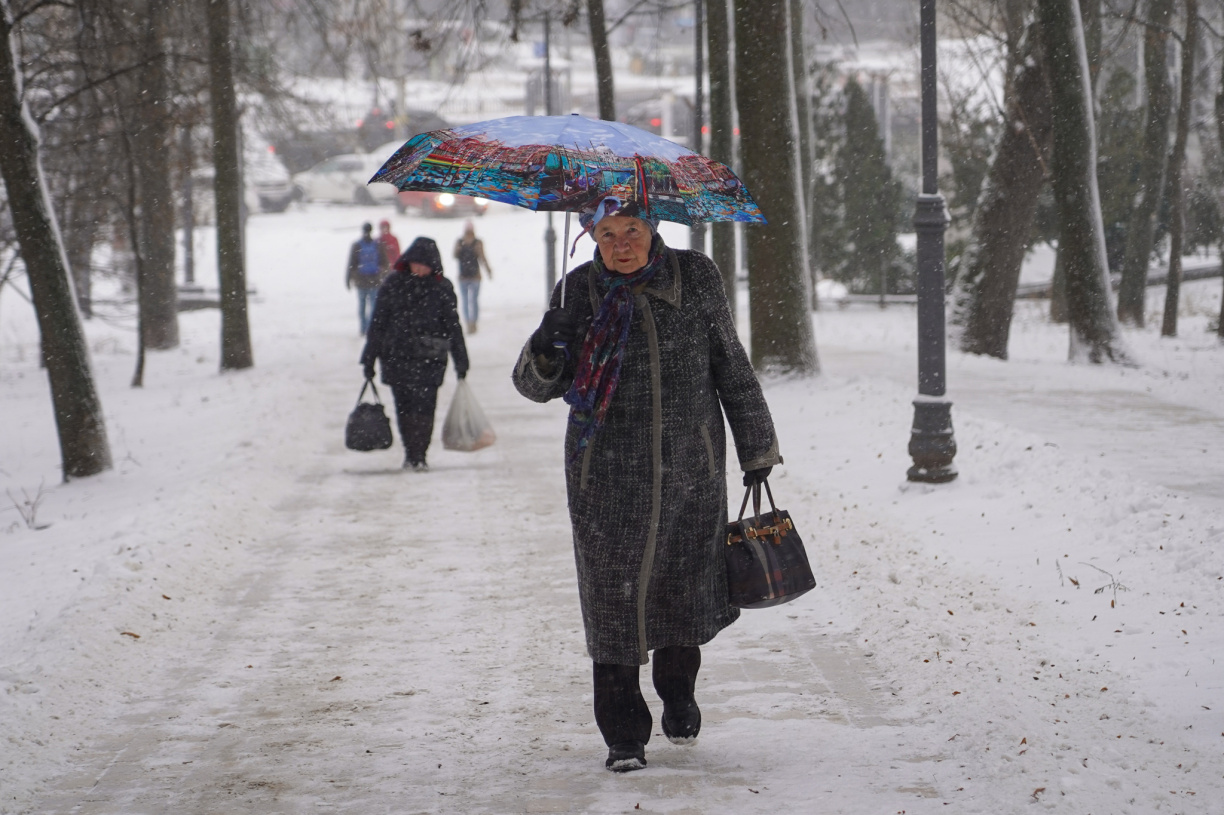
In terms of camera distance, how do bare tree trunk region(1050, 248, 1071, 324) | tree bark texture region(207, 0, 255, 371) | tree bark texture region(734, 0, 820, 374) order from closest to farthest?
1. tree bark texture region(734, 0, 820, 374)
2. tree bark texture region(207, 0, 255, 371)
3. bare tree trunk region(1050, 248, 1071, 324)

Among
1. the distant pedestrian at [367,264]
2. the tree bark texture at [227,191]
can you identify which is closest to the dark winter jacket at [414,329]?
the tree bark texture at [227,191]

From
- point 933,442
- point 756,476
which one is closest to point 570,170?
A: point 756,476

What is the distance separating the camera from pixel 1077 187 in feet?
49.9

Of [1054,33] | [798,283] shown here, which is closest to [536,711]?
Answer: [798,283]

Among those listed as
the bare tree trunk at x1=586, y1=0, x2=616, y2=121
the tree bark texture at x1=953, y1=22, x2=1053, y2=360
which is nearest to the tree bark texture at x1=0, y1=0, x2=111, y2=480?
the bare tree trunk at x1=586, y1=0, x2=616, y2=121

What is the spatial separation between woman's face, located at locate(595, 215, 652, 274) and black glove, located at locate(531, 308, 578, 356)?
0.24 meters

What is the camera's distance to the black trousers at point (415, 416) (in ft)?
33.0

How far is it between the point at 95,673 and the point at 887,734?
322 cm

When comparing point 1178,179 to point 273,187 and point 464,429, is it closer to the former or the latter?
point 464,429

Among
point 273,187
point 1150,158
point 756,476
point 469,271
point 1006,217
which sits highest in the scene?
point 273,187

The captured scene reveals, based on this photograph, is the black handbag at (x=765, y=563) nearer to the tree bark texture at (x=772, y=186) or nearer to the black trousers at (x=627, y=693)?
the black trousers at (x=627, y=693)

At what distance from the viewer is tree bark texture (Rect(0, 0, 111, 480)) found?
33.6ft

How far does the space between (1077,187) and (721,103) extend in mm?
4528

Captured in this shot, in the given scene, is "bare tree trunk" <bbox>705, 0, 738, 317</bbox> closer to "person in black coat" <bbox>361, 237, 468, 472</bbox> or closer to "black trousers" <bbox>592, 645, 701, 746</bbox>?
"person in black coat" <bbox>361, 237, 468, 472</bbox>
